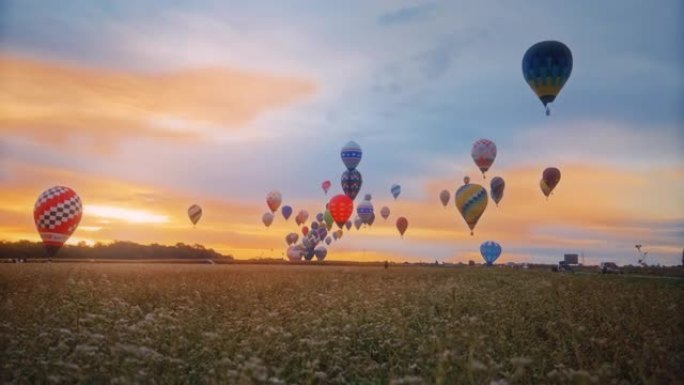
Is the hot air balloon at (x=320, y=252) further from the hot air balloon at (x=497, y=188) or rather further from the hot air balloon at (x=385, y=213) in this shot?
the hot air balloon at (x=497, y=188)

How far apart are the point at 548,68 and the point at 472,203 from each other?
2215 cm

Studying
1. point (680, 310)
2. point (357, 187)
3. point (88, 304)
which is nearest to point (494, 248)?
point (357, 187)

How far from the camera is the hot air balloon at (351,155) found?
202 ft

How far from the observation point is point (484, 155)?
55.5 m

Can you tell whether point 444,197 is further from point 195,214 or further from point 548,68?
point 548,68

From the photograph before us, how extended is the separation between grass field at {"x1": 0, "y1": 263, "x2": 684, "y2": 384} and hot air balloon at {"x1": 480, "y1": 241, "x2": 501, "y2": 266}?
224 feet

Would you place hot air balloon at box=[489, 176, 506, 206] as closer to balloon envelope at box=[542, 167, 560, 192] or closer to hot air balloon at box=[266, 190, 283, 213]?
balloon envelope at box=[542, 167, 560, 192]

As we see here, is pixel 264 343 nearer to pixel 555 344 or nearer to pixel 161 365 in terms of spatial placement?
pixel 161 365

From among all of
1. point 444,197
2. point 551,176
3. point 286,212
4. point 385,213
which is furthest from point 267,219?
point 551,176

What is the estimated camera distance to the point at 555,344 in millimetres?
11859

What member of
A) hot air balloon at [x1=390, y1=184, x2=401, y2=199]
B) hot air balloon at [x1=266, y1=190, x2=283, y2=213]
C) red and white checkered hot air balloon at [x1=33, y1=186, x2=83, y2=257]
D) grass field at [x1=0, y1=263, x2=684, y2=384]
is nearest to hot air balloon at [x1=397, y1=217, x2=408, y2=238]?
hot air balloon at [x1=390, y1=184, x2=401, y2=199]

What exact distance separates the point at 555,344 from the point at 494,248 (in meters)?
76.1

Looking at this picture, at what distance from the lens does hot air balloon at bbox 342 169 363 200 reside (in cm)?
6209

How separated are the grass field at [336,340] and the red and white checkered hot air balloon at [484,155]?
38.1 meters
